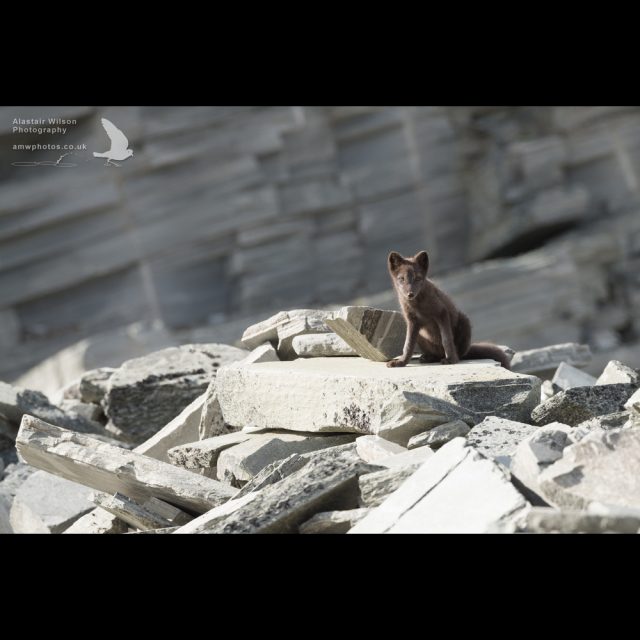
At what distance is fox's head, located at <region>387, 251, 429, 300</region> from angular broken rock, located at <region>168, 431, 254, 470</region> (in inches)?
50.9

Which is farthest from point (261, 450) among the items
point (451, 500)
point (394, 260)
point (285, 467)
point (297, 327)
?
point (451, 500)

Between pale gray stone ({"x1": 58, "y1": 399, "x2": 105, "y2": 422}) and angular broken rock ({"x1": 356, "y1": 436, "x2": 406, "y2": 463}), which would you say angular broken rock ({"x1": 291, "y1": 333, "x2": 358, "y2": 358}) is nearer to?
angular broken rock ({"x1": 356, "y1": 436, "x2": 406, "y2": 463})

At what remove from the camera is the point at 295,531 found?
12.8 feet

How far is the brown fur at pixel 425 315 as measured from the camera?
18.8 feet

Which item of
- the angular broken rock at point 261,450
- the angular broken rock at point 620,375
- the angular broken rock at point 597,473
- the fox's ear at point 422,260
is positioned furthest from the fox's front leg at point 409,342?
the angular broken rock at point 597,473

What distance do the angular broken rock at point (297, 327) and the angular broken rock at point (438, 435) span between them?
2.14 meters

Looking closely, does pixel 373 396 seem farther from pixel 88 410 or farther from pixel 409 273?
pixel 88 410

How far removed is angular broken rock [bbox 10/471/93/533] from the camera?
563 centimetres

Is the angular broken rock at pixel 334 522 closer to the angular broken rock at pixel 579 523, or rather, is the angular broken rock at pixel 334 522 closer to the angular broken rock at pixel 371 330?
the angular broken rock at pixel 579 523

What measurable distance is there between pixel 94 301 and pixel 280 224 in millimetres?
4135

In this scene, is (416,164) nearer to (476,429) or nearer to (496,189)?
(496,189)

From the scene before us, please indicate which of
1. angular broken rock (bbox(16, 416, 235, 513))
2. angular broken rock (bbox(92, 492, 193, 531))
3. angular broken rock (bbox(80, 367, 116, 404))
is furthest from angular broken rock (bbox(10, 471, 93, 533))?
angular broken rock (bbox(80, 367, 116, 404))

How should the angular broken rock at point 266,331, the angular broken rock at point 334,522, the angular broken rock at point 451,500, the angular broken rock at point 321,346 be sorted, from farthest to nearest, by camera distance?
the angular broken rock at point 266,331 < the angular broken rock at point 321,346 < the angular broken rock at point 334,522 < the angular broken rock at point 451,500

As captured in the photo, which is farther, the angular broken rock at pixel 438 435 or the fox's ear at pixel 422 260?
the fox's ear at pixel 422 260
